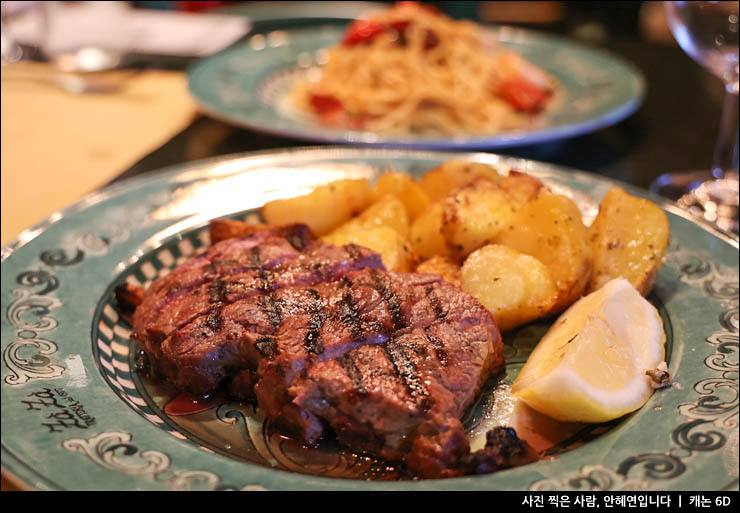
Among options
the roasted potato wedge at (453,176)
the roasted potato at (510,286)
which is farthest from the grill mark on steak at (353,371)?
the roasted potato wedge at (453,176)

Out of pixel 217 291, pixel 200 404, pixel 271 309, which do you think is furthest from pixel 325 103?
pixel 200 404

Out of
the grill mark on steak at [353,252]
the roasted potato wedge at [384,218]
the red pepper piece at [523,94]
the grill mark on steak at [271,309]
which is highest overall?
the grill mark on steak at [271,309]

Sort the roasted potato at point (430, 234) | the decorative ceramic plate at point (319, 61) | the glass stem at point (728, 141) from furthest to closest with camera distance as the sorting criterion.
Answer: the decorative ceramic plate at point (319, 61) → the glass stem at point (728, 141) → the roasted potato at point (430, 234)

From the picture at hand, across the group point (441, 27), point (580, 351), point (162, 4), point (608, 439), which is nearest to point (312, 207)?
point (580, 351)

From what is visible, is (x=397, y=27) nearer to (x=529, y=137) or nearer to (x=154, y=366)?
(x=529, y=137)

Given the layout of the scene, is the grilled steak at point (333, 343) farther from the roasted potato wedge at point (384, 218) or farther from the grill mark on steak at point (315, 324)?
the roasted potato wedge at point (384, 218)

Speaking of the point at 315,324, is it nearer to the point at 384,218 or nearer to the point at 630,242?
the point at 384,218
